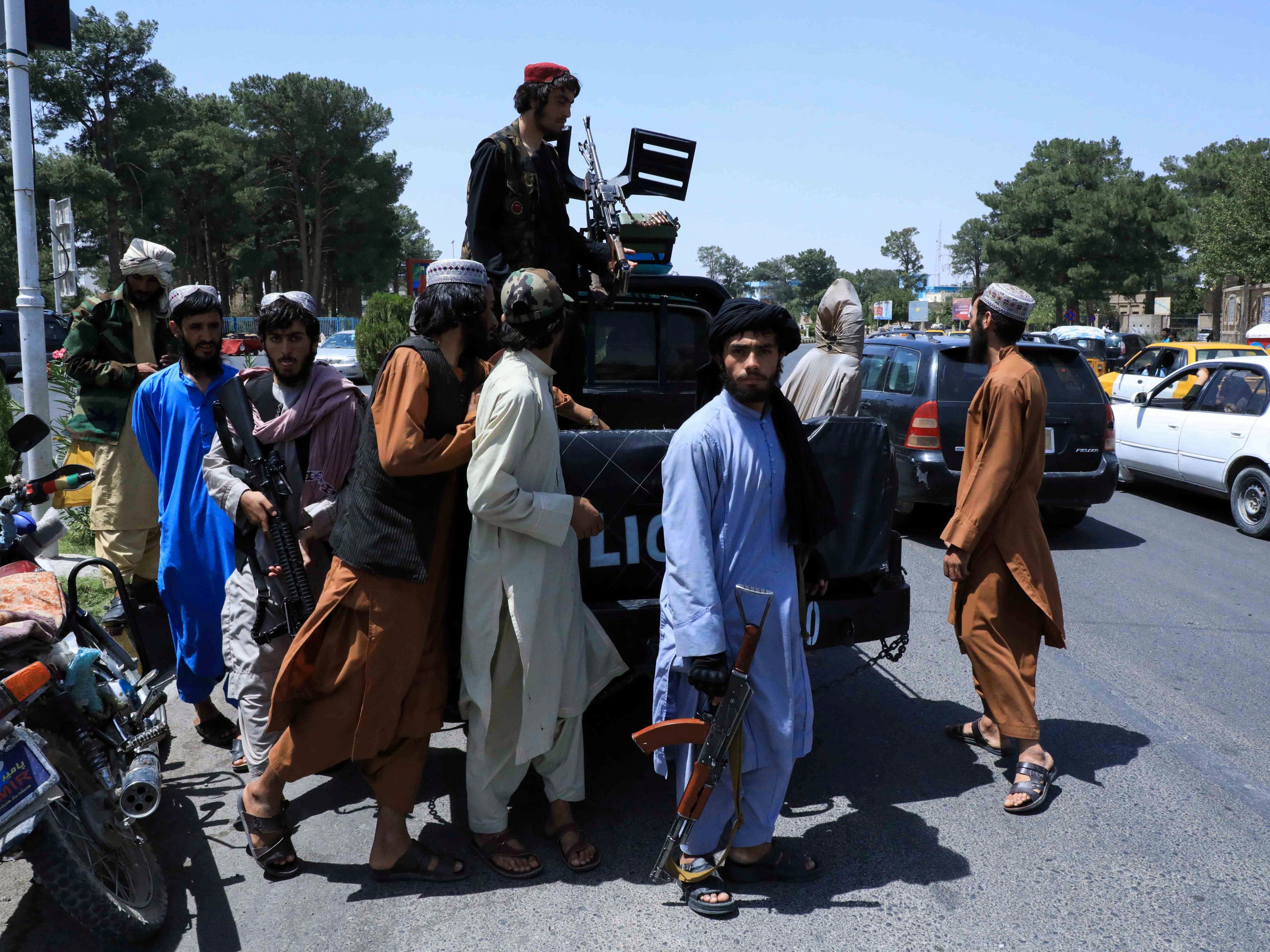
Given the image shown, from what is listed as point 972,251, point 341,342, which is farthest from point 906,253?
point 341,342

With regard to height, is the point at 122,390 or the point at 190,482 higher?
the point at 122,390

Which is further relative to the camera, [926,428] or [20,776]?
[926,428]

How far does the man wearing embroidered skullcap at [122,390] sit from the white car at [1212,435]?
8.04 metres

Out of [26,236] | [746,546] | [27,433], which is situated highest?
[26,236]

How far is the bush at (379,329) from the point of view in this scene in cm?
1565

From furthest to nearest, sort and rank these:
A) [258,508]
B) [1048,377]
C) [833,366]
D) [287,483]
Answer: [1048,377]
[833,366]
[287,483]
[258,508]

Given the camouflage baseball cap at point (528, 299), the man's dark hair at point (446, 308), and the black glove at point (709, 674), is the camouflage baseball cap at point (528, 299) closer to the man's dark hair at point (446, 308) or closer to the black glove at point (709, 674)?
the man's dark hair at point (446, 308)

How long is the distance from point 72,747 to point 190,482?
124cm

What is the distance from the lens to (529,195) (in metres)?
4.36

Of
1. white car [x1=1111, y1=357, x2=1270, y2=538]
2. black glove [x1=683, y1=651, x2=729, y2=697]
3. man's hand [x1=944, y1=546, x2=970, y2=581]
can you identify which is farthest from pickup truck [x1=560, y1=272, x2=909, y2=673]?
white car [x1=1111, y1=357, x2=1270, y2=538]

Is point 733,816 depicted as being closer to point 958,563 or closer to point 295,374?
point 958,563

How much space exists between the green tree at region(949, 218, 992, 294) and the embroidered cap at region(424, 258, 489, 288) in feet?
139

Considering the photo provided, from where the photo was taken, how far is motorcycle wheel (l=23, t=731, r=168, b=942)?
Result: 2512 millimetres

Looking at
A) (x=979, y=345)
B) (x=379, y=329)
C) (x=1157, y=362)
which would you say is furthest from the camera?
(x=379, y=329)
